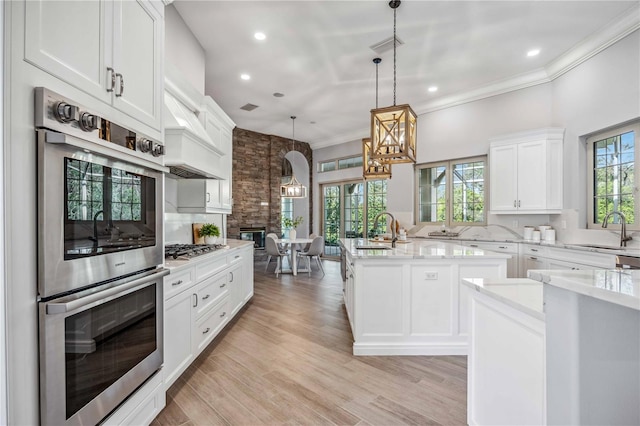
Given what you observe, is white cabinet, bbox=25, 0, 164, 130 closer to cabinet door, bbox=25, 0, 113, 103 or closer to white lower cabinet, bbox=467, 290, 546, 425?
cabinet door, bbox=25, 0, 113, 103

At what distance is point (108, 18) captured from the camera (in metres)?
1.42

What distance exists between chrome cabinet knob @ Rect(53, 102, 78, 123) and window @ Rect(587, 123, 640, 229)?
493 cm

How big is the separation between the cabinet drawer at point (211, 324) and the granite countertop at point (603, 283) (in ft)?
7.93

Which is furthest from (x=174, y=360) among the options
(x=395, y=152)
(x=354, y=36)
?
(x=354, y=36)

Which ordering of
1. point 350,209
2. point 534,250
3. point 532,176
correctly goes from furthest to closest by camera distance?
1. point 350,209
2. point 532,176
3. point 534,250

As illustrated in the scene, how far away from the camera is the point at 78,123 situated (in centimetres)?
122

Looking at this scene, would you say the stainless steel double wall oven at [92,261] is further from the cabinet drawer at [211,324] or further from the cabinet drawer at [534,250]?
the cabinet drawer at [534,250]

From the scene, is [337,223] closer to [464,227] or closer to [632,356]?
[464,227]

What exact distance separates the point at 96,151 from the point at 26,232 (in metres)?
0.41

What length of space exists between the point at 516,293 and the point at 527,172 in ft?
12.9

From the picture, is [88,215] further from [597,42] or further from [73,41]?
[597,42]

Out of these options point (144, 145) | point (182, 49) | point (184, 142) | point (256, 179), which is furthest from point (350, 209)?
point (144, 145)

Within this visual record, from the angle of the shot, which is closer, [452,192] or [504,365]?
[504,365]

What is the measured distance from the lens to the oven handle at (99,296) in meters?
1.11
